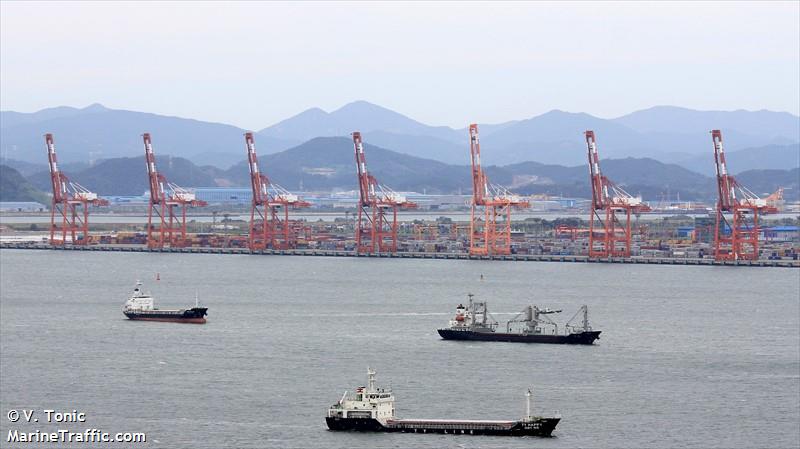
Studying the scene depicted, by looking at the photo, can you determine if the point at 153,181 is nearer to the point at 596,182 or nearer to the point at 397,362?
the point at 596,182

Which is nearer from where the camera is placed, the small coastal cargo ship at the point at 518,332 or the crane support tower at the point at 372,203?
the small coastal cargo ship at the point at 518,332

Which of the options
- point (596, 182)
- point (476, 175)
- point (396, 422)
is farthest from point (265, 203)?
point (396, 422)

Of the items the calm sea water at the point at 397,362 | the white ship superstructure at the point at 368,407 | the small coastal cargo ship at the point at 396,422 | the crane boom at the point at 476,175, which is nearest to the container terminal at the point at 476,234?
the crane boom at the point at 476,175

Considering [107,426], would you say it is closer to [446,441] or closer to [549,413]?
[446,441]

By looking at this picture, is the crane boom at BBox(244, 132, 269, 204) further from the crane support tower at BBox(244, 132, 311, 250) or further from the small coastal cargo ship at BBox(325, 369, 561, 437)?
the small coastal cargo ship at BBox(325, 369, 561, 437)

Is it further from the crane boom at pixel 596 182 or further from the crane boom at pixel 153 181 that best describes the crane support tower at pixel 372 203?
the crane boom at pixel 153 181

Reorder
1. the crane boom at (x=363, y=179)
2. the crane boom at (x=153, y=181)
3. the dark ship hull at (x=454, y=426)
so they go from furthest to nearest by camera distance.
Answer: the crane boom at (x=153, y=181) < the crane boom at (x=363, y=179) < the dark ship hull at (x=454, y=426)
